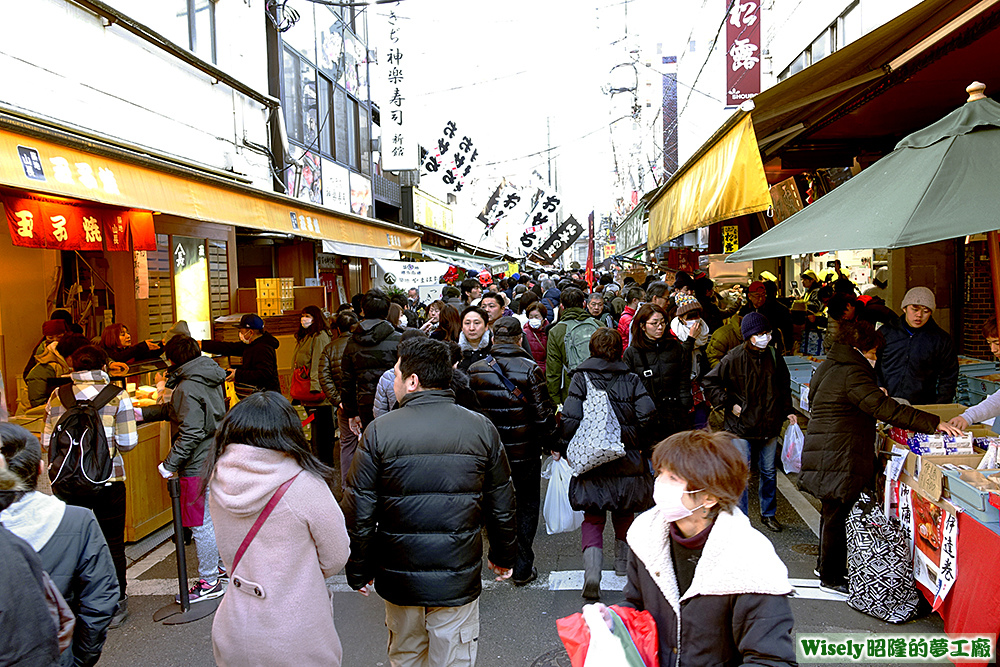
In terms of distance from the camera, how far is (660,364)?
659cm

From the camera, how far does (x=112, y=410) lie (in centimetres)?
507

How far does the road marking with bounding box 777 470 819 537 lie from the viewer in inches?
260

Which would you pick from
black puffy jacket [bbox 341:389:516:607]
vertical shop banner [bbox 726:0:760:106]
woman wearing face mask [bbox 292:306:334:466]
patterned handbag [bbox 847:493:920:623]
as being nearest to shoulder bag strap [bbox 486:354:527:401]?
black puffy jacket [bbox 341:389:516:607]

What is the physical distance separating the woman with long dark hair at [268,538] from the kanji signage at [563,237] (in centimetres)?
2275

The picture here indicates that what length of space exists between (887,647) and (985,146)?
2924mm

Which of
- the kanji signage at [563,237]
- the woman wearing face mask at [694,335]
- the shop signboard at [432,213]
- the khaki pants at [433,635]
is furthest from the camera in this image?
the shop signboard at [432,213]

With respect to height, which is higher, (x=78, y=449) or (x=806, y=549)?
(x=78, y=449)

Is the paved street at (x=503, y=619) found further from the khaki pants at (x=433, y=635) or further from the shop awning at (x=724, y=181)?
the shop awning at (x=724, y=181)

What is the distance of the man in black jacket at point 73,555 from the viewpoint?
278 cm

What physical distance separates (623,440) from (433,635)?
216 centimetres

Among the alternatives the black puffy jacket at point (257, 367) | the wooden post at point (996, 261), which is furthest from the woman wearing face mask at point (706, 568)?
the black puffy jacket at point (257, 367)

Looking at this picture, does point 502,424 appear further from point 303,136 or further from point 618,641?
point 303,136

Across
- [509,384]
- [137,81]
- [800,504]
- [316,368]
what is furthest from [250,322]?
[800,504]

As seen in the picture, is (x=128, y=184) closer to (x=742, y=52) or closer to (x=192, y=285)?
(x=192, y=285)
